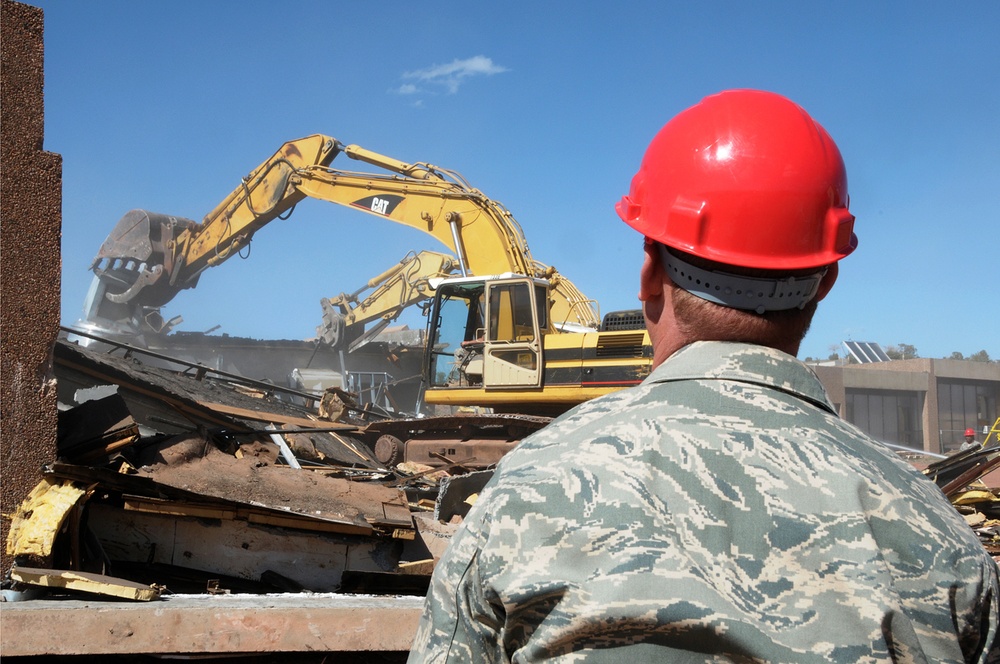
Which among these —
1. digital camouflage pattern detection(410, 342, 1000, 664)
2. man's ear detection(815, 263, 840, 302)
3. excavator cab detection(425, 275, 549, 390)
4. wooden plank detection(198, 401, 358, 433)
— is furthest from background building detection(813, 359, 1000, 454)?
digital camouflage pattern detection(410, 342, 1000, 664)

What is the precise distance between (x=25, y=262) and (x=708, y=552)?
162 inches

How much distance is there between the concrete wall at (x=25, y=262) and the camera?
433 centimetres

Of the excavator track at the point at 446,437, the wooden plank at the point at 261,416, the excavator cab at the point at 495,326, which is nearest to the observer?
the wooden plank at the point at 261,416

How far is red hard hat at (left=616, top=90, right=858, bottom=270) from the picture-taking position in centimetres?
156

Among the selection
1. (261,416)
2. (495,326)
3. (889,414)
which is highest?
(495,326)

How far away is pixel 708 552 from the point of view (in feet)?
4.20

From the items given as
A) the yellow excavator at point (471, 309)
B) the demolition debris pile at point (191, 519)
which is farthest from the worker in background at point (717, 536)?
the yellow excavator at point (471, 309)

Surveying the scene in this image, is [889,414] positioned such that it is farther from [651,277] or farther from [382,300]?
[651,277]

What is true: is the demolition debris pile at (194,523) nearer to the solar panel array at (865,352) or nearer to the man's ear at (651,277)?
the man's ear at (651,277)

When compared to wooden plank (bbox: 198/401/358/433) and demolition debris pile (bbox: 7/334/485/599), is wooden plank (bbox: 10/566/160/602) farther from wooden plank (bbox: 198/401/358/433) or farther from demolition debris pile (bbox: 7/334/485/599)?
wooden plank (bbox: 198/401/358/433)

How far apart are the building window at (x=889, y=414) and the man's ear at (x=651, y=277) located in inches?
1181

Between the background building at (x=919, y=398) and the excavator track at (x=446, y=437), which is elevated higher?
the background building at (x=919, y=398)

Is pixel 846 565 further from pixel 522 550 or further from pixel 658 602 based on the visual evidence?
pixel 522 550

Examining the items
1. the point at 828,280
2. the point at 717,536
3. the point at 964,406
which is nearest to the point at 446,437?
the point at 828,280
